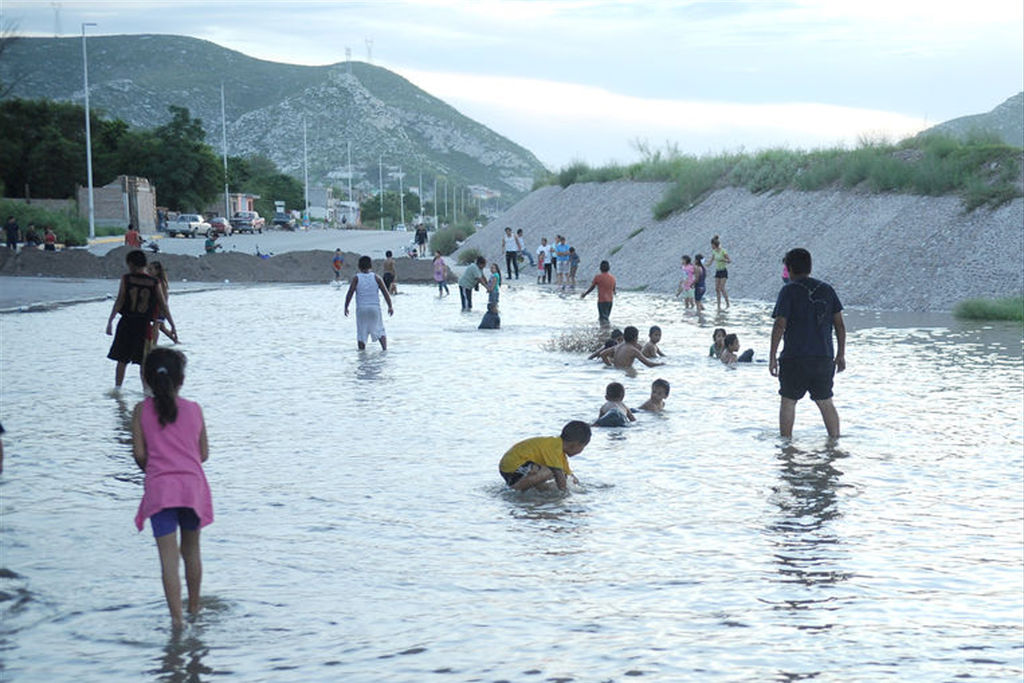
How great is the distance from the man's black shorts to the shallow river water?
0.57m

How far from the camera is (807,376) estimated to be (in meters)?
12.5

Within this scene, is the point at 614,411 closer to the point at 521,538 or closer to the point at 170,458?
the point at 521,538

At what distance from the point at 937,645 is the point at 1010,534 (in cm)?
275

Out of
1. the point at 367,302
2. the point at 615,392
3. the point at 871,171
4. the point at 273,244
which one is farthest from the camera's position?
the point at 273,244

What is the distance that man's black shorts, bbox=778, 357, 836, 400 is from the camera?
1251 cm

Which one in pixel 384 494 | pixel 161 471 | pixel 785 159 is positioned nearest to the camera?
pixel 161 471

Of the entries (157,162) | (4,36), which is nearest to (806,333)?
(4,36)

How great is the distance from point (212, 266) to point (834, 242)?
23.8m

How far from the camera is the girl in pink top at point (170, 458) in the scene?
6.48 m

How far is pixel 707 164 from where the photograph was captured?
195 ft

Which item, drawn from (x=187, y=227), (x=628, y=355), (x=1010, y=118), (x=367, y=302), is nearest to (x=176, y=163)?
(x=187, y=227)

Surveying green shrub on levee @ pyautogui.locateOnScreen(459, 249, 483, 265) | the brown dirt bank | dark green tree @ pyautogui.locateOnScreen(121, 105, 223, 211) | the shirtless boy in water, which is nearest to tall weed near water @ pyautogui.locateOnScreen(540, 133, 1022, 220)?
green shrub on levee @ pyautogui.locateOnScreen(459, 249, 483, 265)

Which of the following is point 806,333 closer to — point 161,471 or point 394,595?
point 394,595

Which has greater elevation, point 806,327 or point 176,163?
point 176,163
